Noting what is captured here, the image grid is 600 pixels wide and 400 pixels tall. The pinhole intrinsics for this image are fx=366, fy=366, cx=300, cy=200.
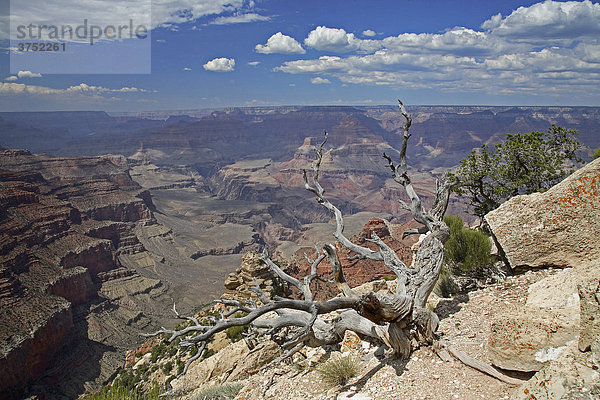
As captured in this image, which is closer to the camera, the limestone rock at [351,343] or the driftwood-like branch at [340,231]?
the limestone rock at [351,343]

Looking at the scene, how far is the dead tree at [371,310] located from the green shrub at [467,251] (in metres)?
1.90

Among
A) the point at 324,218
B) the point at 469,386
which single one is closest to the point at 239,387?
the point at 469,386

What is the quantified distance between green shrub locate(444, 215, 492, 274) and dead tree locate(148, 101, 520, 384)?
1.90 meters

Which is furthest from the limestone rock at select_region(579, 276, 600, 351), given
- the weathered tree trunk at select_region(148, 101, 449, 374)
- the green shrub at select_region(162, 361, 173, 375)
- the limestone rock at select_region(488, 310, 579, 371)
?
the green shrub at select_region(162, 361, 173, 375)

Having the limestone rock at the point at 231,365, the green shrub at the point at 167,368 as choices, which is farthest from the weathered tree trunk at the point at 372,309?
the green shrub at the point at 167,368

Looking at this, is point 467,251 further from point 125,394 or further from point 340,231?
point 125,394

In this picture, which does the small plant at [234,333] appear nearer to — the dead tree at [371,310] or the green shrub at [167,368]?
the green shrub at [167,368]

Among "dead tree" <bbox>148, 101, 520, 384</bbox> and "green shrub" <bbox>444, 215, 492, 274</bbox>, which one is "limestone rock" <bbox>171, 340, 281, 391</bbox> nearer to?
"dead tree" <bbox>148, 101, 520, 384</bbox>

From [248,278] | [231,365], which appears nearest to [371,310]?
[231,365]

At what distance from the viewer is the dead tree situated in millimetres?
6891

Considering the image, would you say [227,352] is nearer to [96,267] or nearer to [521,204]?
[521,204]

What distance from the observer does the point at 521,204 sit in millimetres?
9914

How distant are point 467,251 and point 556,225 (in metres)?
2.78

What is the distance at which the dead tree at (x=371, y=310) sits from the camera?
6891 millimetres
